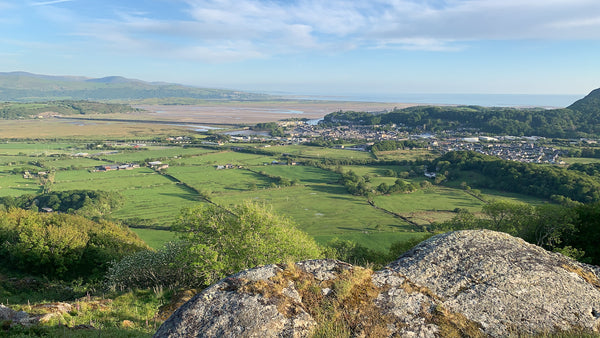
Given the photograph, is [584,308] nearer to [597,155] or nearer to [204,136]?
[597,155]

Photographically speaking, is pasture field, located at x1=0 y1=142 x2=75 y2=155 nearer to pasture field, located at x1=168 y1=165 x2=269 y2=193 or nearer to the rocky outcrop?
pasture field, located at x1=168 y1=165 x2=269 y2=193

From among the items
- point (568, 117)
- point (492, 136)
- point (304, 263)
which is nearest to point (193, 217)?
point (304, 263)

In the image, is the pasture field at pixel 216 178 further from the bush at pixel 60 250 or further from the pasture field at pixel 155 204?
the bush at pixel 60 250

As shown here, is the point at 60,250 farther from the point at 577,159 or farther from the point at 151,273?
the point at 577,159

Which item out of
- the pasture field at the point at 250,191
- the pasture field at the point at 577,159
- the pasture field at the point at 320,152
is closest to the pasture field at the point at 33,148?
the pasture field at the point at 250,191

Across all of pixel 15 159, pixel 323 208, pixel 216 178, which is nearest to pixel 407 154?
pixel 323 208

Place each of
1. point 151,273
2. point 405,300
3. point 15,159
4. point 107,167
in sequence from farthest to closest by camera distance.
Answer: point 15,159 → point 107,167 → point 151,273 → point 405,300
